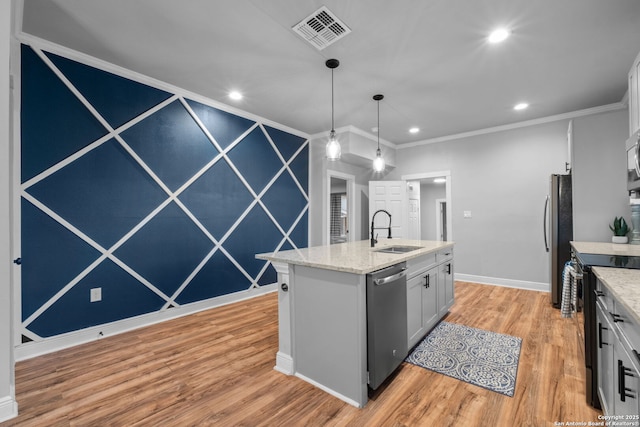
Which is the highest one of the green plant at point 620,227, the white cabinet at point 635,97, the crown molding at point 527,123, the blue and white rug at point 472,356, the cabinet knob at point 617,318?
the crown molding at point 527,123

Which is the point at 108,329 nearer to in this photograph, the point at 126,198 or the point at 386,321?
the point at 126,198

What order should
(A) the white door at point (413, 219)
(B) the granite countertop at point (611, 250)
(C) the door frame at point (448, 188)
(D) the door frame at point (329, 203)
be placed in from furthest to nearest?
(A) the white door at point (413, 219) < (C) the door frame at point (448, 188) < (D) the door frame at point (329, 203) < (B) the granite countertop at point (611, 250)

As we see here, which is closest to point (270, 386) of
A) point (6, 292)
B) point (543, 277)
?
point (6, 292)

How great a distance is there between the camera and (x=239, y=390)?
191 cm

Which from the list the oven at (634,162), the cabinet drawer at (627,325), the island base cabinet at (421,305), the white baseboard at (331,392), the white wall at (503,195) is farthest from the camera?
the white wall at (503,195)

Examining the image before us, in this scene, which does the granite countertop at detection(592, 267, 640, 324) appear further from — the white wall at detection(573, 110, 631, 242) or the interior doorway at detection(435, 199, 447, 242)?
the interior doorway at detection(435, 199, 447, 242)

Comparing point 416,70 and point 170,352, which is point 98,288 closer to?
point 170,352

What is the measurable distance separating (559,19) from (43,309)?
4.76m

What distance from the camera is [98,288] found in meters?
2.70

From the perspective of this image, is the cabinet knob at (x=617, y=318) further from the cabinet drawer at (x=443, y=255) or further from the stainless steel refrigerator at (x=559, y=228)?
the stainless steel refrigerator at (x=559, y=228)

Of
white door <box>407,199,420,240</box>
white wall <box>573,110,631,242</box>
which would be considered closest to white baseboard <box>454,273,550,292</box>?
white door <box>407,199,420,240</box>

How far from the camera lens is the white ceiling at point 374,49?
206 centimetres

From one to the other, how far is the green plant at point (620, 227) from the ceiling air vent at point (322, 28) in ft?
11.0

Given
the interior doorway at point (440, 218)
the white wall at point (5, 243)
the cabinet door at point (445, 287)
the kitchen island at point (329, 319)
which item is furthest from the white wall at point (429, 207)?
the white wall at point (5, 243)
